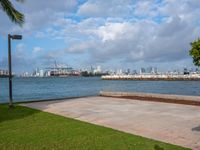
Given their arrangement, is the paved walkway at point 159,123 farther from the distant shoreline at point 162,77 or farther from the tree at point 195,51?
the distant shoreline at point 162,77

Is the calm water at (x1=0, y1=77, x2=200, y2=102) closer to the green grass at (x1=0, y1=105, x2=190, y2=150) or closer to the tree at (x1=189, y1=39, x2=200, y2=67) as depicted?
the green grass at (x1=0, y1=105, x2=190, y2=150)

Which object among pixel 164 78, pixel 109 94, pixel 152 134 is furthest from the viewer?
pixel 164 78

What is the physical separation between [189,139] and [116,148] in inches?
79.8

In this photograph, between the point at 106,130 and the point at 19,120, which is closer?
the point at 106,130

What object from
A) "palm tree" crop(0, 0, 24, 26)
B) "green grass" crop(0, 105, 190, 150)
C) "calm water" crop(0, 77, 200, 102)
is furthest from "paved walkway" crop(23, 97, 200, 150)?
"calm water" crop(0, 77, 200, 102)

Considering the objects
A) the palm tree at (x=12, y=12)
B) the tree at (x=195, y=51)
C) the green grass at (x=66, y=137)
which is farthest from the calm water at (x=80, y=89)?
the tree at (x=195, y=51)

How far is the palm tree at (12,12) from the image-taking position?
476 inches

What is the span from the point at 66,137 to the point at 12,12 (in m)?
7.77

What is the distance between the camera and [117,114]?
1088cm

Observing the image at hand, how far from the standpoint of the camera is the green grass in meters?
6.17

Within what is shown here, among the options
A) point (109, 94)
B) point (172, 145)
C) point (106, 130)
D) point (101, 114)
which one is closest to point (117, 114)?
point (101, 114)

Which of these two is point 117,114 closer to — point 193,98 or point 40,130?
point 40,130

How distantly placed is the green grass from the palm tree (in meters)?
5.45

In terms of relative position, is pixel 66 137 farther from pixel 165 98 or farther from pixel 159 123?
pixel 165 98
